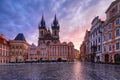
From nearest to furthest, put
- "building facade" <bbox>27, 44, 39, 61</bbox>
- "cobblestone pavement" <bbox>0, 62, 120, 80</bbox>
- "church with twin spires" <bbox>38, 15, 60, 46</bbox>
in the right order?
"cobblestone pavement" <bbox>0, 62, 120, 80</bbox> → "building facade" <bbox>27, 44, 39, 61</bbox> → "church with twin spires" <bbox>38, 15, 60, 46</bbox>

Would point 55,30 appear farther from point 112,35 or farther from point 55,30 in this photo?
point 112,35

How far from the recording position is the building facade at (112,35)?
43625 millimetres

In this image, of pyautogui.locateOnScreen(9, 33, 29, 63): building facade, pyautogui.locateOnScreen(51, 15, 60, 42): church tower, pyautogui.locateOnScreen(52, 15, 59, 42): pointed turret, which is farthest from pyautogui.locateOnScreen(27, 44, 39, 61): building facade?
pyautogui.locateOnScreen(52, 15, 59, 42): pointed turret

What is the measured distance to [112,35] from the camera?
46.9m

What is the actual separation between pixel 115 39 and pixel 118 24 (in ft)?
13.7

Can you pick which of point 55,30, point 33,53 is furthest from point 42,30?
point 33,53

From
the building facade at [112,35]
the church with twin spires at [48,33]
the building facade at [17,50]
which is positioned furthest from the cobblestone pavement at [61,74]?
the church with twin spires at [48,33]

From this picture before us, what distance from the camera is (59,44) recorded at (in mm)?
100938

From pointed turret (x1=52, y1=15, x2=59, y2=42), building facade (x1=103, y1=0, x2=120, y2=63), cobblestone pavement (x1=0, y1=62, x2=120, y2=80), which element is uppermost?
pointed turret (x1=52, y1=15, x2=59, y2=42)

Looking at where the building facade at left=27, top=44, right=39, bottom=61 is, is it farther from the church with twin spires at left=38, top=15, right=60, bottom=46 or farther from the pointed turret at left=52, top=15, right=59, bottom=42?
the pointed turret at left=52, top=15, right=59, bottom=42

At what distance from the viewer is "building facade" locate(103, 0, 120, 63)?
1718 inches

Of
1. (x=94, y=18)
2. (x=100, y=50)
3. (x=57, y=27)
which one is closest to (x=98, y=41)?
(x=100, y=50)

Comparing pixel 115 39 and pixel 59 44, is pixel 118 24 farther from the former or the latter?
pixel 59 44

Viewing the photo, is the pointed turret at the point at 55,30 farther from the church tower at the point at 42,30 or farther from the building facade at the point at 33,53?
the building facade at the point at 33,53
